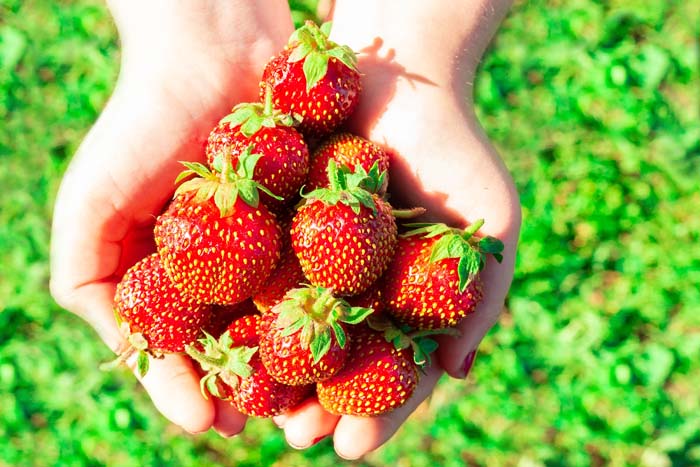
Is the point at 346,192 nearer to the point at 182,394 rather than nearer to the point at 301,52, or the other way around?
the point at 301,52

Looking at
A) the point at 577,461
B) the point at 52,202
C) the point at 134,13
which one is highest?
the point at 134,13

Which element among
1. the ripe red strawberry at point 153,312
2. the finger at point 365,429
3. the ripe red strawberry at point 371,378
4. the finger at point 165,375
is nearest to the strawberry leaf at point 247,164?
the ripe red strawberry at point 153,312

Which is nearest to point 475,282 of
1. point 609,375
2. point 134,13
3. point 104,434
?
point 134,13

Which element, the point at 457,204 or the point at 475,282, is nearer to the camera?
the point at 475,282

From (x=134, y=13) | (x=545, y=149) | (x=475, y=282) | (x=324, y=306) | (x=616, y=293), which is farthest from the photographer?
(x=545, y=149)

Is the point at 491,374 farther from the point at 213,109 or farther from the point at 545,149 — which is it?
the point at 213,109

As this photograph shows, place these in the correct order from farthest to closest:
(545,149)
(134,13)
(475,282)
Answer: (545,149)
(134,13)
(475,282)
